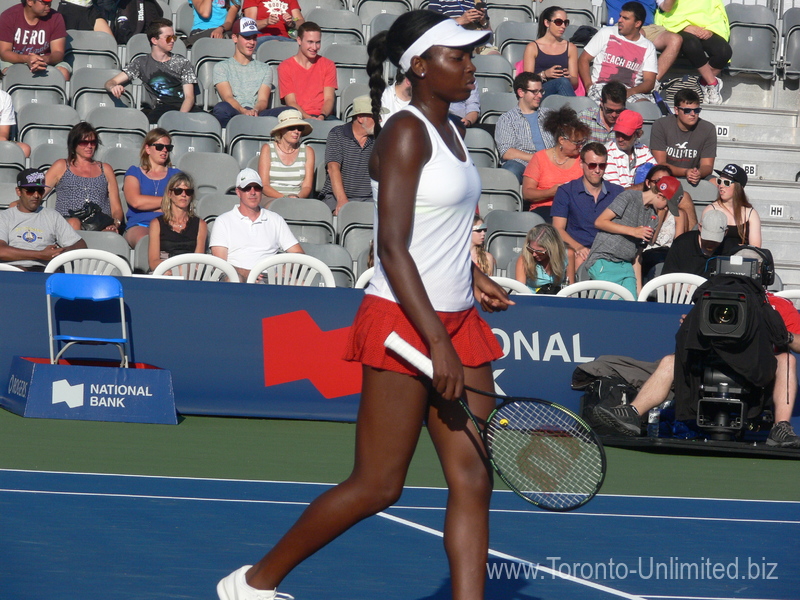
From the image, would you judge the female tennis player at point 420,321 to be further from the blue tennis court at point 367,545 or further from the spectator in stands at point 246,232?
the spectator in stands at point 246,232

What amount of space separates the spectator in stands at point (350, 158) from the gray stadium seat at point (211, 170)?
0.94 metres

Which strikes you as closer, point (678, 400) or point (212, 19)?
point (678, 400)

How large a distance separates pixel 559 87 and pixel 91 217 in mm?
5818

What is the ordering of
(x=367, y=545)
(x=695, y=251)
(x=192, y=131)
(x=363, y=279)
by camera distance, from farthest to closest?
(x=192, y=131) → (x=695, y=251) → (x=363, y=279) → (x=367, y=545)

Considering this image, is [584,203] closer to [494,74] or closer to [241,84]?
[494,74]

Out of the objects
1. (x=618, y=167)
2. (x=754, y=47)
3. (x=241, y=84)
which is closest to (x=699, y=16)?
(x=754, y=47)

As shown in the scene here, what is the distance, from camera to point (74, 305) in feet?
28.3

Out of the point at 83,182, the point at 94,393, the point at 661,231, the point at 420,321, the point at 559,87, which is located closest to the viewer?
the point at 420,321

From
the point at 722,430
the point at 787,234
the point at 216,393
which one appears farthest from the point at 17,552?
the point at 787,234

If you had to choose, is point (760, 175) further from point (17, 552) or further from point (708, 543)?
point (17, 552)

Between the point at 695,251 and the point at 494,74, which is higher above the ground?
the point at 494,74

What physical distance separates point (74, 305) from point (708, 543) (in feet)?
17.1

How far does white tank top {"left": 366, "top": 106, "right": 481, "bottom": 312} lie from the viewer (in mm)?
3258

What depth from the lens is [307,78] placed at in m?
12.8
